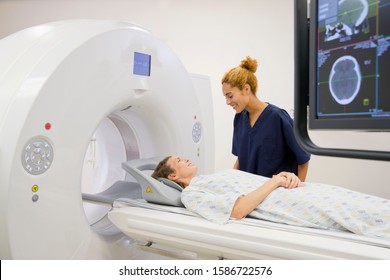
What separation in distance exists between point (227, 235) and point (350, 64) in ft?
2.10

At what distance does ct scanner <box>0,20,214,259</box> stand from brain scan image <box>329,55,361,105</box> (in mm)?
864

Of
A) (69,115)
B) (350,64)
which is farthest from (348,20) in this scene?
(69,115)

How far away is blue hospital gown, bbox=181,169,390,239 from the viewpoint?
1137mm

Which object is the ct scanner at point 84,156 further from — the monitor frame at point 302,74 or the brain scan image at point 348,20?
the brain scan image at point 348,20

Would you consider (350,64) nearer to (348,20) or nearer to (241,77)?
(348,20)

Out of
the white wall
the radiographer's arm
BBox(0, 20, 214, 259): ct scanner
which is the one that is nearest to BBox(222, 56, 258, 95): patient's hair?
BBox(0, 20, 214, 259): ct scanner

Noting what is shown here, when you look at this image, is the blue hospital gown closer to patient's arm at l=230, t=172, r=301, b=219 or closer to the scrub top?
patient's arm at l=230, t=172, r=301, b=219

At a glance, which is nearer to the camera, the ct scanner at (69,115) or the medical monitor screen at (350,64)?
the medical monitor screen at (350,64)

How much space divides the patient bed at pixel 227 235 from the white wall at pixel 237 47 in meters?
1.81

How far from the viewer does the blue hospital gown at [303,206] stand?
1.14 m

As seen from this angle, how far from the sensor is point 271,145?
6.21ft

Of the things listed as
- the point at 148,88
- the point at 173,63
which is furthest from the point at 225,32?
the point at 148,88

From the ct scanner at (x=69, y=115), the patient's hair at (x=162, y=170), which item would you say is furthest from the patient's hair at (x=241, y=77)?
the patient's hair at (x=162, y=170)

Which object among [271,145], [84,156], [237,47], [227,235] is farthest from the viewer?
[237,47]
